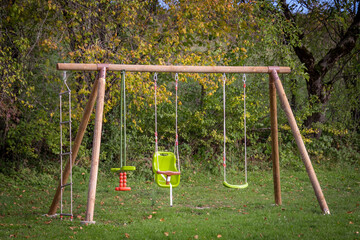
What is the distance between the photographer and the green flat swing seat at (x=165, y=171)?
715 cm

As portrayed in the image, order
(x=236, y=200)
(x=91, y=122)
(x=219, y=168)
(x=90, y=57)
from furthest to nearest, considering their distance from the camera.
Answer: (x=219, y=168), (x=91, y=122), (x=90, y=57), (x=236, y=200)

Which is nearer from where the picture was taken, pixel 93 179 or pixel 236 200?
pixel 93 179

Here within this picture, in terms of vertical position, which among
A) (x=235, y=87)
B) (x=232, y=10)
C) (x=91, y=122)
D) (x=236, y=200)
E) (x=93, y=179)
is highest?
(x=232, y=10)

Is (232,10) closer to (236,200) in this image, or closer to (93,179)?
(236,200)

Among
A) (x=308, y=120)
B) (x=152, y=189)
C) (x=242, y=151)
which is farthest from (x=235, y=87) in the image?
(x=152, y=189)

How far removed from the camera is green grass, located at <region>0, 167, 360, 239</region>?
5840mm

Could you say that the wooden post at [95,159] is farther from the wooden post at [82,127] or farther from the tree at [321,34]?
the tree at [321,34]

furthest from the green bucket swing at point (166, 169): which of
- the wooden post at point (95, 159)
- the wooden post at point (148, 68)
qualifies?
the wooden post at point (95, 159)

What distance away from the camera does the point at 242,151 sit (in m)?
13.2

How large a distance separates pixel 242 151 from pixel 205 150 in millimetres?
1109

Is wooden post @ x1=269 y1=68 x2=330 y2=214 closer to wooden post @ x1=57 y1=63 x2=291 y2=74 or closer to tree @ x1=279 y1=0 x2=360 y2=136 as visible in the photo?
wooden post @ x1=57 y1=63 x2=291 y2=74

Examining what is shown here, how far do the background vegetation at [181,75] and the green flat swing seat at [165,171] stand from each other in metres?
2.57

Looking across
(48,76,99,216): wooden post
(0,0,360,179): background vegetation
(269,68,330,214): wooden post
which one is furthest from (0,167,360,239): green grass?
(0,0,360,179): background vegetation

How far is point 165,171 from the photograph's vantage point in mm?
7160
